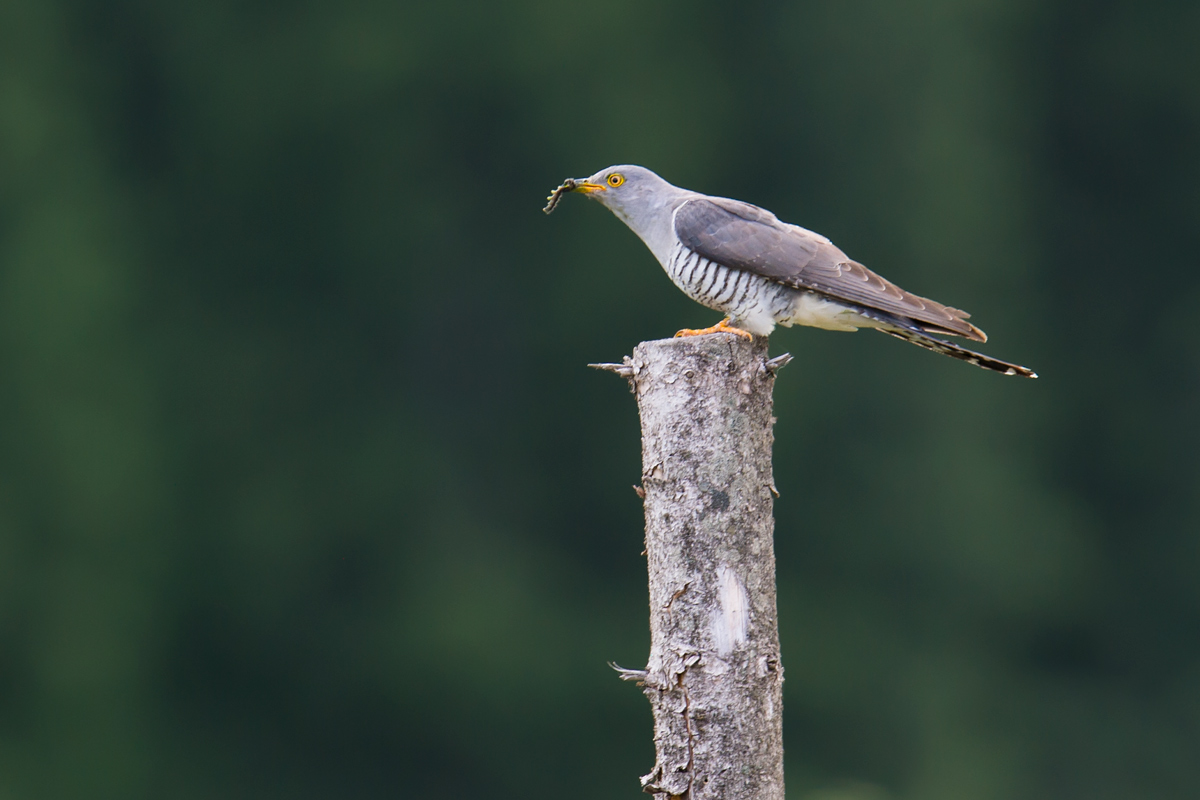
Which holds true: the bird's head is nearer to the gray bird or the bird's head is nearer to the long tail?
the gray bird

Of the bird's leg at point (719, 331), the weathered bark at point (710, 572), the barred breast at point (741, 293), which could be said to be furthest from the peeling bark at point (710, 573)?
the barred breast at point (741, 293)

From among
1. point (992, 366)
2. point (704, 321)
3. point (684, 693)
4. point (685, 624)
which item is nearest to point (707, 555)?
point (685, 624)

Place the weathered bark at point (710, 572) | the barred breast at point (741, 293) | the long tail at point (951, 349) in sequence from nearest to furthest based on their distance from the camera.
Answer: the weathered bark at point (710, 572) → the long tail at point (951, 349) → the barred breast at point (741, 293)

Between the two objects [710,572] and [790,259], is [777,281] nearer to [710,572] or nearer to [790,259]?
[790,259]

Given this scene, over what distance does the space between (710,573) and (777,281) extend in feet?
3.13

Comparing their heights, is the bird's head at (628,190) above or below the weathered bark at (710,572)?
above

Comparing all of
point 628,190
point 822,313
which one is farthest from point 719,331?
point 628,190

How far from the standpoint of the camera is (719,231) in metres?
2.72

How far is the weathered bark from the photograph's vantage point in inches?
75.7

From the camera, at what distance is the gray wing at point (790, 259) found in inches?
101

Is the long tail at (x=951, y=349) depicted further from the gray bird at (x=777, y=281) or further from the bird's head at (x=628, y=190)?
the bird's head at (x=628, y=190)

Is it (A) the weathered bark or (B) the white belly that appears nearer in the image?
(A) the weathered bark

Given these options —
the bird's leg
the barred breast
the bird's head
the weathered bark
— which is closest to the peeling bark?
the weathered bark

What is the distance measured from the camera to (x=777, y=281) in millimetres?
2643
